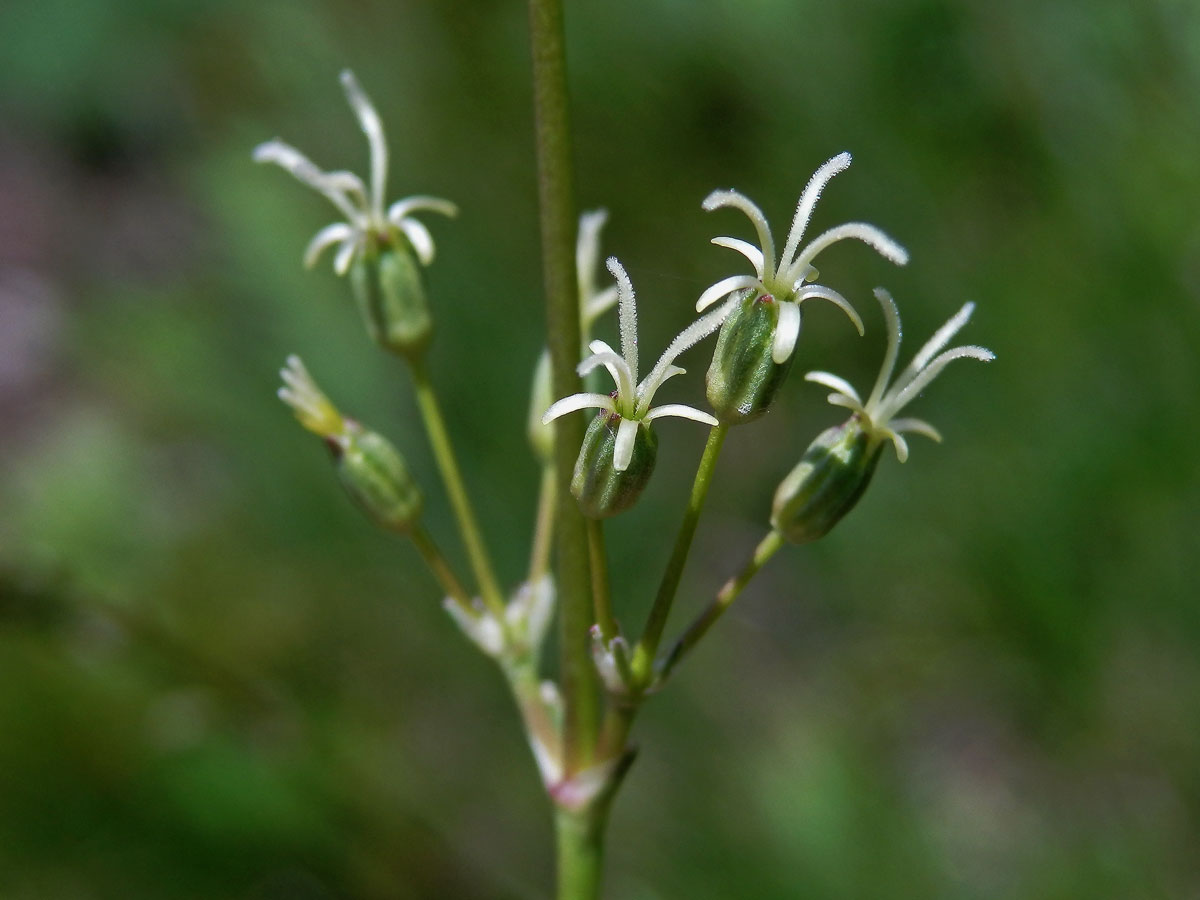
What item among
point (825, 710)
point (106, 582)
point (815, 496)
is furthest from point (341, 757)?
point (815, 496)

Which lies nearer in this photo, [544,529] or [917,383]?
[917,383]

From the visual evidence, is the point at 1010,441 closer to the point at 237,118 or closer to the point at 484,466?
the point at 484,466

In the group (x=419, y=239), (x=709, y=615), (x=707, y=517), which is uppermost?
(x=419, y=239)

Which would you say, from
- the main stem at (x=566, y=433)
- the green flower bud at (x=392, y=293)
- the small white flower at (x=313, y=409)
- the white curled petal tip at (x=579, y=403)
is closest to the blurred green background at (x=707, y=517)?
the small white flower at (x=313, y=409)

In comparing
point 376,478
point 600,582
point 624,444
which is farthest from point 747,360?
point 376,478

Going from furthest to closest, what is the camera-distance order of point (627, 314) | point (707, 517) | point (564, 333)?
point (707, 517) < point (564, 333) < point (627, 314)

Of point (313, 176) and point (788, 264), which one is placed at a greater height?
point (313, 176)

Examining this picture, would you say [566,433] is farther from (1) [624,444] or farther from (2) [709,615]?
(2) [709,615]

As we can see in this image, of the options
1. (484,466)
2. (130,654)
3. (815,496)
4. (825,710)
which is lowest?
(825,710)
